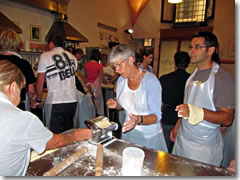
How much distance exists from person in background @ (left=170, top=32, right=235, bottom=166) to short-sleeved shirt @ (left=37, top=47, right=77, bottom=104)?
1475 mm

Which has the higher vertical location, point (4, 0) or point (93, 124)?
point (4, 0)

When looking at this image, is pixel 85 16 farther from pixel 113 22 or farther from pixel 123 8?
pixel 123 8

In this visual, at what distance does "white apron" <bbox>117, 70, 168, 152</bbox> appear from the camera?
1522 millimetres

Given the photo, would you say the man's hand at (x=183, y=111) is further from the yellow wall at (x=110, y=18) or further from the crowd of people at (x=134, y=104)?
the yellow wall at (x=110, y=18)

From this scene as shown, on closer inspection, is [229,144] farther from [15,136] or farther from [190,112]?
[15,136]

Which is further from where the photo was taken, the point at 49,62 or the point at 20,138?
the point at 49,62

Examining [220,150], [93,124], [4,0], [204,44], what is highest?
[4,0]

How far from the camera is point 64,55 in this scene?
7.32ft

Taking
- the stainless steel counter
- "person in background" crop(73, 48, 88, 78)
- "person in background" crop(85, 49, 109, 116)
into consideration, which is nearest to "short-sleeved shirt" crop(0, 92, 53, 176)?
the stainless steel counter

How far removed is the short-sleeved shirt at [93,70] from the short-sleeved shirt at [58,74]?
3.85 ft

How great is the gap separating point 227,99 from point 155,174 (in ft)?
2.49

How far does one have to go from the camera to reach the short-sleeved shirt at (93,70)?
11.6ft

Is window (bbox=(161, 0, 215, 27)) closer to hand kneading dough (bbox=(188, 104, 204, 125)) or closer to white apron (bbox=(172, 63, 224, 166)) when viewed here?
white apron (bbox=(172, 63, 224, 166))

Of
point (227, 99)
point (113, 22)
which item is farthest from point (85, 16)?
point (227, 99)
